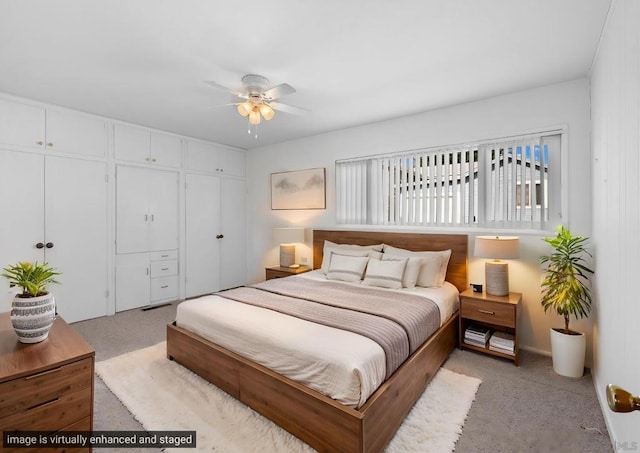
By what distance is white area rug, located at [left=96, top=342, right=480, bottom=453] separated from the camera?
1784mm

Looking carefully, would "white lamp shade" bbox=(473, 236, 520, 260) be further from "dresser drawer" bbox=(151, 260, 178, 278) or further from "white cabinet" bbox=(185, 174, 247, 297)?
"dresser drawer" bbox=(151, 260, 178, 278)

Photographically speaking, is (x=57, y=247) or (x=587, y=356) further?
(x=57, y=247)

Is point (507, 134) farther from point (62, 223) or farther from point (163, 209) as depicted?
point (62, 223)

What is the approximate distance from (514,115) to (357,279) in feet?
7.82

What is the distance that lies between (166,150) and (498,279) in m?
4.73

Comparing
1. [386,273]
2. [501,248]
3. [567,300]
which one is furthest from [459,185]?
[567,300]

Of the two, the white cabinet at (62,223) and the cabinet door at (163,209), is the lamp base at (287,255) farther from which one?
the white cabinet at (62,223)

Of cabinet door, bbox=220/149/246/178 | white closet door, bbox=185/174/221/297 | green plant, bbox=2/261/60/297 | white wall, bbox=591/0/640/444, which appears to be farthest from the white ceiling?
cabinet door, bbox=220/149/246/178

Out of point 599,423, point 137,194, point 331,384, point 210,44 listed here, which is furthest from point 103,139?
point 599,423

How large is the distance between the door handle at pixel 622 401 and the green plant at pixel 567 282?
2.23 meters

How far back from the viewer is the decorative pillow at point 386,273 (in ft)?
10.5

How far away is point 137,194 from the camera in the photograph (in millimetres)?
4312

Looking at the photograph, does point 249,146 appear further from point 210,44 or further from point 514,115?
point 514,115

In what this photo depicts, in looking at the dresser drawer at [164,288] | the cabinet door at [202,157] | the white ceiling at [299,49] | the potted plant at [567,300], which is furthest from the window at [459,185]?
the dresser drawer at [164,288]
